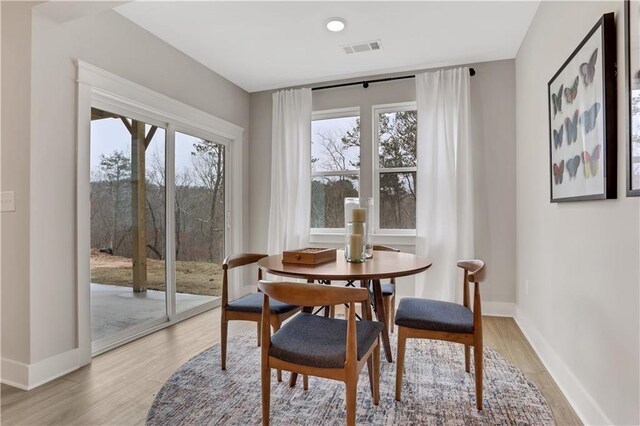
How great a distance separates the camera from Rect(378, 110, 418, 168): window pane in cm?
380

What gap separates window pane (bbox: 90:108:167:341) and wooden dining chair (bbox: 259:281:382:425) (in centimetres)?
176

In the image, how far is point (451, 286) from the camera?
3.41 metres

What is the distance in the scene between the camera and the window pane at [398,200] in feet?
12.4

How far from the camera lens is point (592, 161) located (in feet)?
5.40

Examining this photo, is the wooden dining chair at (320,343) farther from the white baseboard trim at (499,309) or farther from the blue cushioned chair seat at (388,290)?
the white baseboard trim at (499,309)

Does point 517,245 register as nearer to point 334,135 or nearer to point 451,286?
point 451,286

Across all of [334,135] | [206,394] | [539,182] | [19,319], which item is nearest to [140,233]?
[19,319]

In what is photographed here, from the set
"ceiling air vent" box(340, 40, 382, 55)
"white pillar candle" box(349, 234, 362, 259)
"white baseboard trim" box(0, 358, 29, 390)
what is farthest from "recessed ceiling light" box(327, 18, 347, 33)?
"white baseboard trim" box(0, 358, 29, 390)

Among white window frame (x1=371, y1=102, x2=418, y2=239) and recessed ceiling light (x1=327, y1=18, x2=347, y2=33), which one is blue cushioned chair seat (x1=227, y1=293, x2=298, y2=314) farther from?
recessed ceiling light (x1=327, y1=18, x2=347, y2=33)

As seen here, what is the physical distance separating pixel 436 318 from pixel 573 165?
1.11 meters

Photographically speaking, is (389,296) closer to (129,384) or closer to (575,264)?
(575,264)

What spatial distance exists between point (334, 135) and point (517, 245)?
7.40 ft

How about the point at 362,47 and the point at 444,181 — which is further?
the point at 444,181

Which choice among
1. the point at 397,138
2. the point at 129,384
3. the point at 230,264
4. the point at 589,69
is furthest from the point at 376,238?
the point at 129,384
